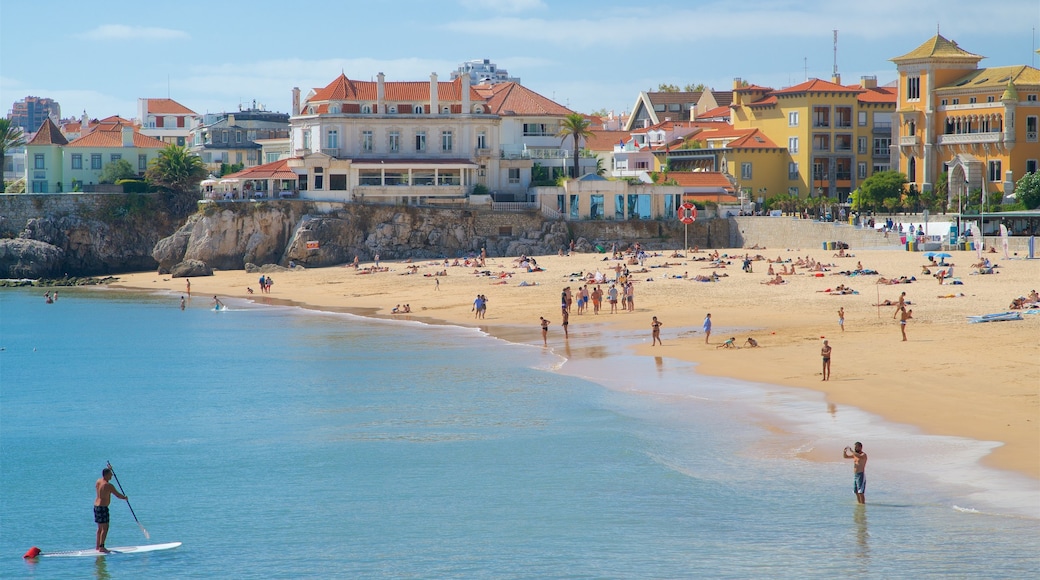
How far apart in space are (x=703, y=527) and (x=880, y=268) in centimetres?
3526

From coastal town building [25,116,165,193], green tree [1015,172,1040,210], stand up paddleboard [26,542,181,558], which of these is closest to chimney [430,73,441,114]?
coastal town building [25,116,165,193]

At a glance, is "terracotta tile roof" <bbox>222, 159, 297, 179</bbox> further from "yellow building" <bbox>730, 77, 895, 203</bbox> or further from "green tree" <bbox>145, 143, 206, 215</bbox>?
"yellow building" <bbox>730, 77, 895, 203</bbox>

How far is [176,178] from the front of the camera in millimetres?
76125

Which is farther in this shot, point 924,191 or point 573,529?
point 924,191

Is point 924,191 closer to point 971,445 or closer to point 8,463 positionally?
point 971,445

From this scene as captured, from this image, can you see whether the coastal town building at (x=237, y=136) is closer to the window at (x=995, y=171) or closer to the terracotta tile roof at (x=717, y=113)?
the terracotta tile roof at (x=717, y=113)

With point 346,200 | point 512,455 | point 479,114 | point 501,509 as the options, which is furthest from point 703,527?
point 479,114

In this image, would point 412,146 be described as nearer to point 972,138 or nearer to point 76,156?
point 76,156

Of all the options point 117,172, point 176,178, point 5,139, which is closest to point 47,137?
point 5,139

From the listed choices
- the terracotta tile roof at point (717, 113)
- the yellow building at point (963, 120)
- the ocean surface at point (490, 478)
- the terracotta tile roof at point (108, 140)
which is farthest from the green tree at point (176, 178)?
the yellow building at point (963, 120)

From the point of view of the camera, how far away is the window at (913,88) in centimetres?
7369

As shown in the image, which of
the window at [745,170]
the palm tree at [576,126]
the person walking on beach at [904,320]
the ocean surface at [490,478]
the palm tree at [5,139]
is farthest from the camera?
the palm tree at [5,139]

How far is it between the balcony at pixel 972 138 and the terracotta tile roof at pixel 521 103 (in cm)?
2394

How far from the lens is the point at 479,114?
76562 millimetres
